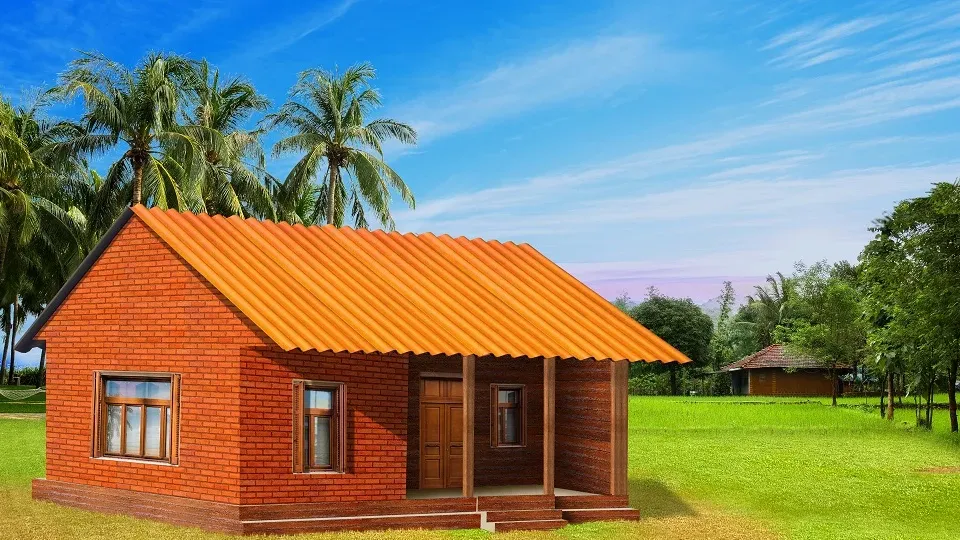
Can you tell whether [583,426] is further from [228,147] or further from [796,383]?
[796,383]

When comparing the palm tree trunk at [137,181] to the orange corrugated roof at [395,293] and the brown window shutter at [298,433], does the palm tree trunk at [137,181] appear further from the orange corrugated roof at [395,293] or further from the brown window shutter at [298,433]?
the brown window shutter at [298,433]

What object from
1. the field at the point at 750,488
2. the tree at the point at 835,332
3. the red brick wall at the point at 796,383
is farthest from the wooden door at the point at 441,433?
the red brick wall at the point at 796,383

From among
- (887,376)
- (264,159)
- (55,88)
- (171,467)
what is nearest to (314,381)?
(171,467)

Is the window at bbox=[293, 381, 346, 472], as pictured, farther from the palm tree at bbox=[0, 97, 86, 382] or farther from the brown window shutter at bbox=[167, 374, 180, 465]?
the palm tree at bbox=[0, 97, 86, 382]

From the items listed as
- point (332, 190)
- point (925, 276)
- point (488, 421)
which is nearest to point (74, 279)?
point (488, 421)

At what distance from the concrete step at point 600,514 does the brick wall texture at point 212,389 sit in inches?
29.2

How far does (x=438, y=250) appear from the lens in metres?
20.6

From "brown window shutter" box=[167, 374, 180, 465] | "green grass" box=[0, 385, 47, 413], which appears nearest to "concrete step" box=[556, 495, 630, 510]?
"brown window shutter" box=[167, 374, 180, 465]

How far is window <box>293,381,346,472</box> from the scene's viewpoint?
15.6m

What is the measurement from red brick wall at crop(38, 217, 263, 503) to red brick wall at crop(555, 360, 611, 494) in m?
6.45

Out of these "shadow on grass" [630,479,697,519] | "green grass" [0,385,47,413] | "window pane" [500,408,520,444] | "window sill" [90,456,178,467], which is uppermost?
→ "window pane" [500,408,520,444]

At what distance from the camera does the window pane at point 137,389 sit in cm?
1636

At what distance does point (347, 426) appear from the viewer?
1605cm

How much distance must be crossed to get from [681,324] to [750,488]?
56.6 metres
